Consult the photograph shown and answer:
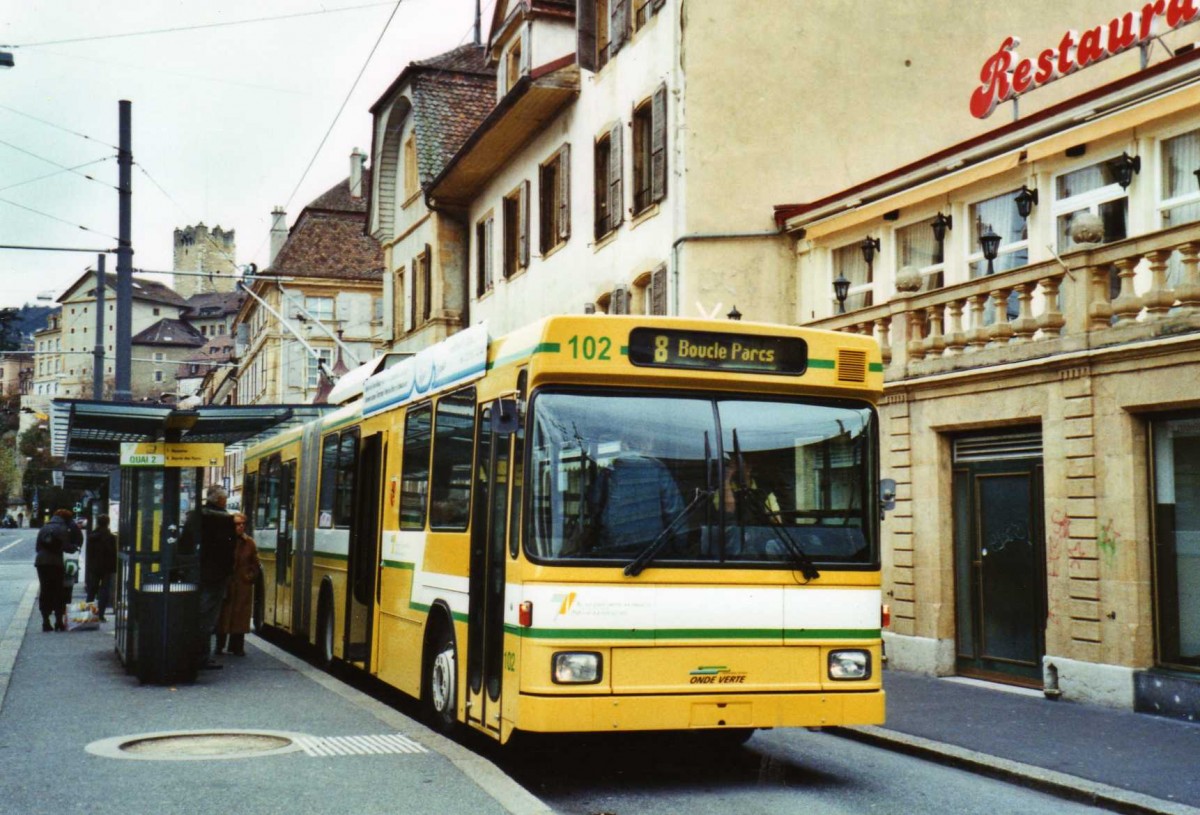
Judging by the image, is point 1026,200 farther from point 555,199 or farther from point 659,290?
point 555,199

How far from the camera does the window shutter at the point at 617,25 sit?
25.4 m

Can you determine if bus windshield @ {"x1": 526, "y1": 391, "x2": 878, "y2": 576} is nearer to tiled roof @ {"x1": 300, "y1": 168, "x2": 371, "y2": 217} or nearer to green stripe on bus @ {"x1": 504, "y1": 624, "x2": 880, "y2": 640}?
green stripe on bus @ {"x1": 504, "y1": 624, "x2": 880, "y2": 640}

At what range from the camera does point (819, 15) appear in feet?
77.2

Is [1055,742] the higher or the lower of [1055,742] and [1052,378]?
the lower

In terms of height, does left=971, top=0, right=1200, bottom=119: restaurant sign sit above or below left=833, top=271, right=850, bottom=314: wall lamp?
above

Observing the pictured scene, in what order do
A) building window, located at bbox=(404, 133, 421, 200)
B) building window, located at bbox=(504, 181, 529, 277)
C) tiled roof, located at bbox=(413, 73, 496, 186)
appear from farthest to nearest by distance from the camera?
building window, located at bbox=(404, 133, 421, 200)
tiled roof, located at bbox=(413, 73, 496, 186)
building window, located at bbox=(504, 181, 529, 277)

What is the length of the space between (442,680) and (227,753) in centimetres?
167

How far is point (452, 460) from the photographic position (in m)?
11.1

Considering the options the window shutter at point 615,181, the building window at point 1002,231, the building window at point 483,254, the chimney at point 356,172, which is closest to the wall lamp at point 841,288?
the building window at point 1002,231

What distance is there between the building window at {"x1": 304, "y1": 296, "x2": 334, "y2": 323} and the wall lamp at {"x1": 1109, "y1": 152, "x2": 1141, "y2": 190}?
54.4m

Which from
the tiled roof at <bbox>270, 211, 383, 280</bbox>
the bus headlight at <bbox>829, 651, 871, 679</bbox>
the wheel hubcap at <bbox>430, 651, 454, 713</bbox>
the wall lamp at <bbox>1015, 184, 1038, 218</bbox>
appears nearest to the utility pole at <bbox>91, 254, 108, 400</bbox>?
the wall lamp at <bbox>1015, 184, 1038, 218</bbox>

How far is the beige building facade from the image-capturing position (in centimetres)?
1379

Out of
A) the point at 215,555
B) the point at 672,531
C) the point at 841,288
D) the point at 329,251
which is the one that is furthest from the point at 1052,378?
the point at 329,251

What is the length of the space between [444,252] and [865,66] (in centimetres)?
1436
